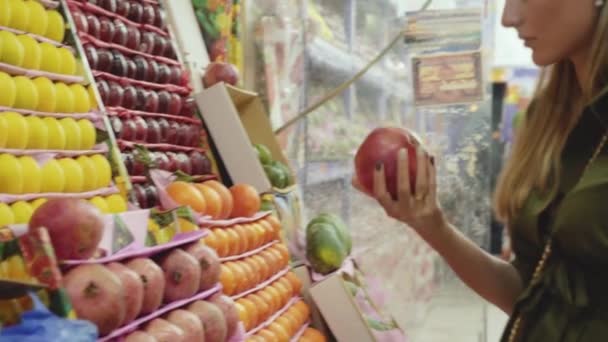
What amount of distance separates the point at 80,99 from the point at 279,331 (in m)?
1.01

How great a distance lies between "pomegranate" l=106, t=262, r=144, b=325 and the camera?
1.46 meters

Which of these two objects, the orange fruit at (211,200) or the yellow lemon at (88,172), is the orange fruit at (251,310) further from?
the yellow lemon at (88,172)

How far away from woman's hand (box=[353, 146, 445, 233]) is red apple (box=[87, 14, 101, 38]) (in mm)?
1187

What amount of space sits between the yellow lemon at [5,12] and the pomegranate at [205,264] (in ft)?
2.33

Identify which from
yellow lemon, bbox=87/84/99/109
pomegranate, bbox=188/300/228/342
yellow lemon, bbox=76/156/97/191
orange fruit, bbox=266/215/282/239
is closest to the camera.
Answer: pomegranate, bbox=188/300/228/342

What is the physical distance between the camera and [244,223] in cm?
265

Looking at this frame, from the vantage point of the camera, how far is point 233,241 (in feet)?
8.14

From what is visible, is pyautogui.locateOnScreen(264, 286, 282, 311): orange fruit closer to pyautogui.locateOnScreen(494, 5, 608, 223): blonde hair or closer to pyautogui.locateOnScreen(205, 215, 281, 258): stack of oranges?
pyautogui.locateOnScreen(205, 215, 281, 258): stack of oranges

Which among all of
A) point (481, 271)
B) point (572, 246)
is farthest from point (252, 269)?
point (572, 246)

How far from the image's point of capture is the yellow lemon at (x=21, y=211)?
1.76 metres

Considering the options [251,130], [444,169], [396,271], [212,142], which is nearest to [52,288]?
[212,142]

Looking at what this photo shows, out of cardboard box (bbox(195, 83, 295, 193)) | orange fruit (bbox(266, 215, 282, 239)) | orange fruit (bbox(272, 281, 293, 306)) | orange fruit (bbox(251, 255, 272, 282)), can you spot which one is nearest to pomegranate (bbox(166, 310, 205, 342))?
orange fruit (bbox(251, 255, 272, 282))

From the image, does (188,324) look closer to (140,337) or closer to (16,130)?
(140,337)

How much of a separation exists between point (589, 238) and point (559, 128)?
375 mm
